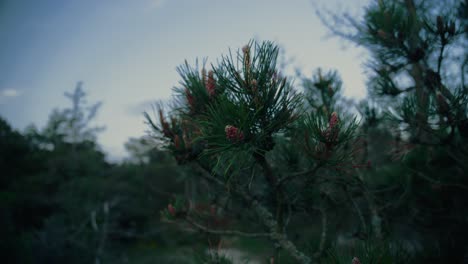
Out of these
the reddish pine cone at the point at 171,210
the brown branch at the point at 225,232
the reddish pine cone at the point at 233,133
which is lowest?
the brown branch at the point at 225,232

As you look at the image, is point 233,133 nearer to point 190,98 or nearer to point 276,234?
point 190,98

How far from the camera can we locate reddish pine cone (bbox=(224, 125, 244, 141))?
1002 millimetres

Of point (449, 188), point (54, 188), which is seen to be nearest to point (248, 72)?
point (449, 188)

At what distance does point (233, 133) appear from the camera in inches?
39.9

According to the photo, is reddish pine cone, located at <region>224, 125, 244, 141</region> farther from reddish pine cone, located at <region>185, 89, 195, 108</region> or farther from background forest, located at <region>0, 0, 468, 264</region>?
reddish pine cone, located at <region>185, 89, 195, 108</region>

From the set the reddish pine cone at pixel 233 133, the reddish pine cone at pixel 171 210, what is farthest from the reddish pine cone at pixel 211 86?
the reddish pine cone at pixel 171 210

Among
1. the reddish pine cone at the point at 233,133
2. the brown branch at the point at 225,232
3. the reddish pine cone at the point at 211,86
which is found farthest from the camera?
the brown branch at the point at 225,232

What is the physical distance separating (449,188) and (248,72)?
7.59 feet

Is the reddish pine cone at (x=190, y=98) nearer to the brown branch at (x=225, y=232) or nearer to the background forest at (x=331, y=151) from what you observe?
the background forest at (x=331, y=151)

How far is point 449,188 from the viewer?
230cm

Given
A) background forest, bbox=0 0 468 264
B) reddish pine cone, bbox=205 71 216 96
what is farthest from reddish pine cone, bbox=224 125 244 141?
reddish pine cone, bbox=205 71 216 96

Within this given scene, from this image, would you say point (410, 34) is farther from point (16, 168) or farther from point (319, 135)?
point (16, 168)

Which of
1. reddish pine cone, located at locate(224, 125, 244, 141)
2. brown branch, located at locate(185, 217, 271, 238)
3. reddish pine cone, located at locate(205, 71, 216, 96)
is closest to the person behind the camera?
reddish pine cone, located at locate(224, 125, 244, 141)

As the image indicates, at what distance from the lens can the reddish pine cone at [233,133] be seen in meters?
1.00
